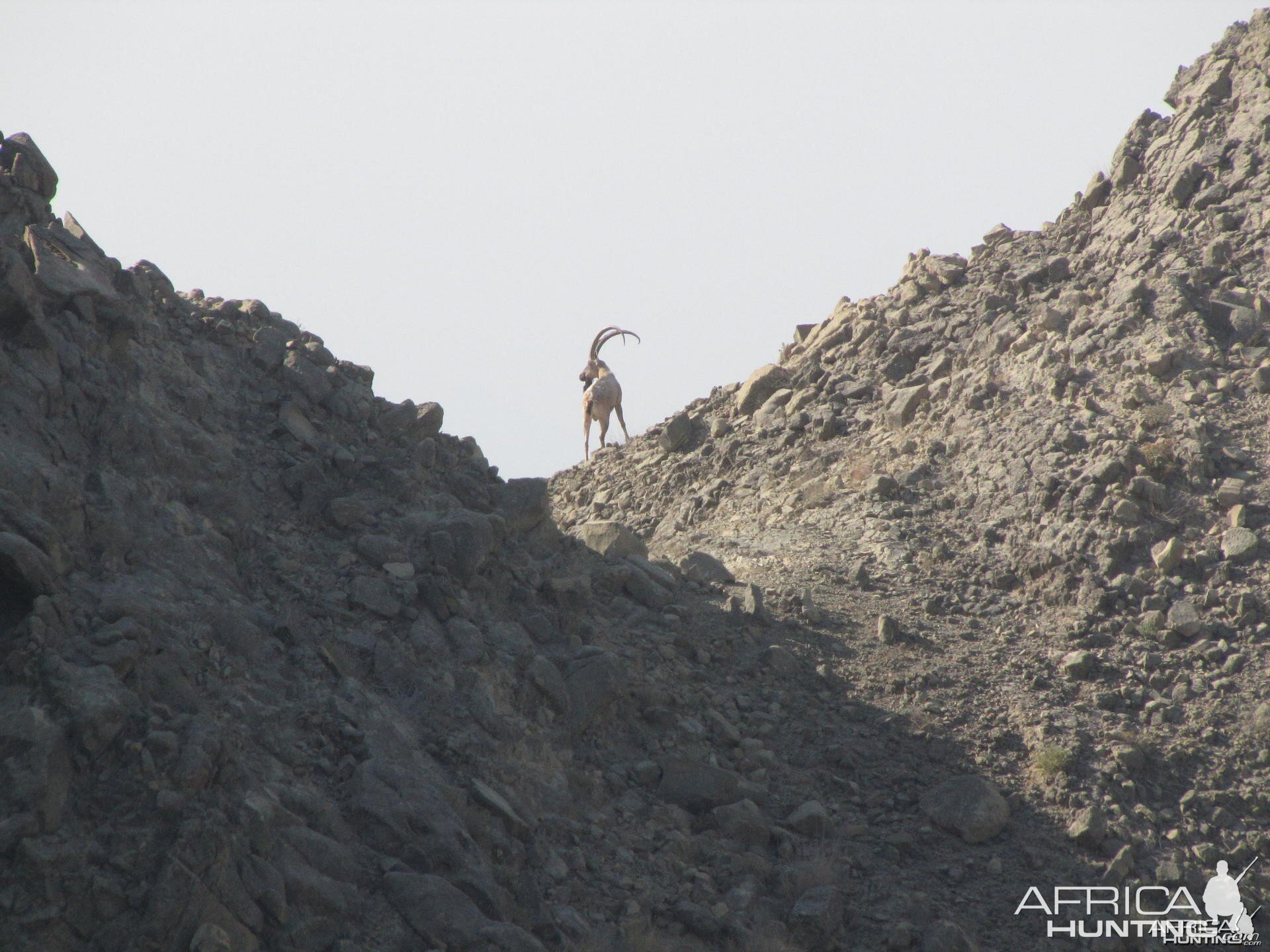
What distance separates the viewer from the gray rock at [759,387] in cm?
1291

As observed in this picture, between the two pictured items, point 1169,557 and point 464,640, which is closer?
point 464,640

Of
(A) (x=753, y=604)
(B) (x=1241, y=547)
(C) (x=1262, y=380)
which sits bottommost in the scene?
(A) (x=753, y=604)

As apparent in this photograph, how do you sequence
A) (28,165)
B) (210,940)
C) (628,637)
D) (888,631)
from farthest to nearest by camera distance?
(888,631) → (628,637) → (28,165) → (210,940)

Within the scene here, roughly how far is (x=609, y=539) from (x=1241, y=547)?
4861 millimetres

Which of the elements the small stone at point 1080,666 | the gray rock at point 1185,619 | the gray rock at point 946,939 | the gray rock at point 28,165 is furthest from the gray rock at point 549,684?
the gray rock at point 1185,619

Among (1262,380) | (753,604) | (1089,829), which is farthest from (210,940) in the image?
(1262,380)

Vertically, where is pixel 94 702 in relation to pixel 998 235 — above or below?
below

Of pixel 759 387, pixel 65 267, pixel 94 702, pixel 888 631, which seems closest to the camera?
pixel 94 702

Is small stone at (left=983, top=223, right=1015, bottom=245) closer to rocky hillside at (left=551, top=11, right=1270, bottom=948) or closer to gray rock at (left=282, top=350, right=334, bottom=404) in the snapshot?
rocky hillside at (left=551, top=11, right=1270, bottom=948)

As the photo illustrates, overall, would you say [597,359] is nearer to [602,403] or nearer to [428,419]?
[602,403]

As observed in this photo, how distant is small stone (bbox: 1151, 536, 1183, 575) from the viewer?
339 inches

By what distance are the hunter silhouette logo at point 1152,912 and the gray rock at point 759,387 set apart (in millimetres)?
7138

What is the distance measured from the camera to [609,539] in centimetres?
926

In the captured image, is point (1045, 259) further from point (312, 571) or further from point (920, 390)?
point (312, 571)
